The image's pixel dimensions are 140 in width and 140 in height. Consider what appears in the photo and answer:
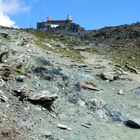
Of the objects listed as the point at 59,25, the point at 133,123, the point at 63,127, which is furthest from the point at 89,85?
the point at 59,25

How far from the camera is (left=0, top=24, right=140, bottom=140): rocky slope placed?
15773 millimetres

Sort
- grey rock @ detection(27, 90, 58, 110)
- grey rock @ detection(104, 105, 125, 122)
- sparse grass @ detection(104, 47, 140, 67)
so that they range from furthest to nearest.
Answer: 1. sparse grass @ detection(104, 47, 140, 67)
2. grey rock @ detection(104, 105, 125, 122)
3. grey rock @ detection(27, 90, 58, 110)

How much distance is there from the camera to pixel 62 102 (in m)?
18.4

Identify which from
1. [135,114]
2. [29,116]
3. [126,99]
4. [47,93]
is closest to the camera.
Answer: [29,116]

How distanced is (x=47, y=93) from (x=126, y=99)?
191 inches

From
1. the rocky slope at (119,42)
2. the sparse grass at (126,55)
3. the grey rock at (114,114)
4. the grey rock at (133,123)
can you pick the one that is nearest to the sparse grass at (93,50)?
the rocky slope at (119,42)

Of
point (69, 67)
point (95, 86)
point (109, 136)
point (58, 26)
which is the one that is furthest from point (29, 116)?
point (58, 26)

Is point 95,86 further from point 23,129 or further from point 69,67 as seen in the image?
point 23,129

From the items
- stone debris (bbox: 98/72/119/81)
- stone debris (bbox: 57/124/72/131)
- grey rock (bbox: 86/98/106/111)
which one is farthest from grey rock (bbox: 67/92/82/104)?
stone debris (bbox: 98/72/119/81)

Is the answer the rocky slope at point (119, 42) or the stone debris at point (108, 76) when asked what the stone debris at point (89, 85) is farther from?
the rocky slope at point (119, 42)

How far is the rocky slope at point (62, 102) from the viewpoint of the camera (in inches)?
621

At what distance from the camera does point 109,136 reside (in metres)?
16.5

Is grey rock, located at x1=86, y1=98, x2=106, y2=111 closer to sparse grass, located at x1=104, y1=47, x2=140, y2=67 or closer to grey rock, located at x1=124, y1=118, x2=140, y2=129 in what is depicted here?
grey rock, located at x1=124, y1=118, x2=140, y2=129

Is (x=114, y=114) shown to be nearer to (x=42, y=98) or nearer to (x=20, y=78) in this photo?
(x=42, y=98)
